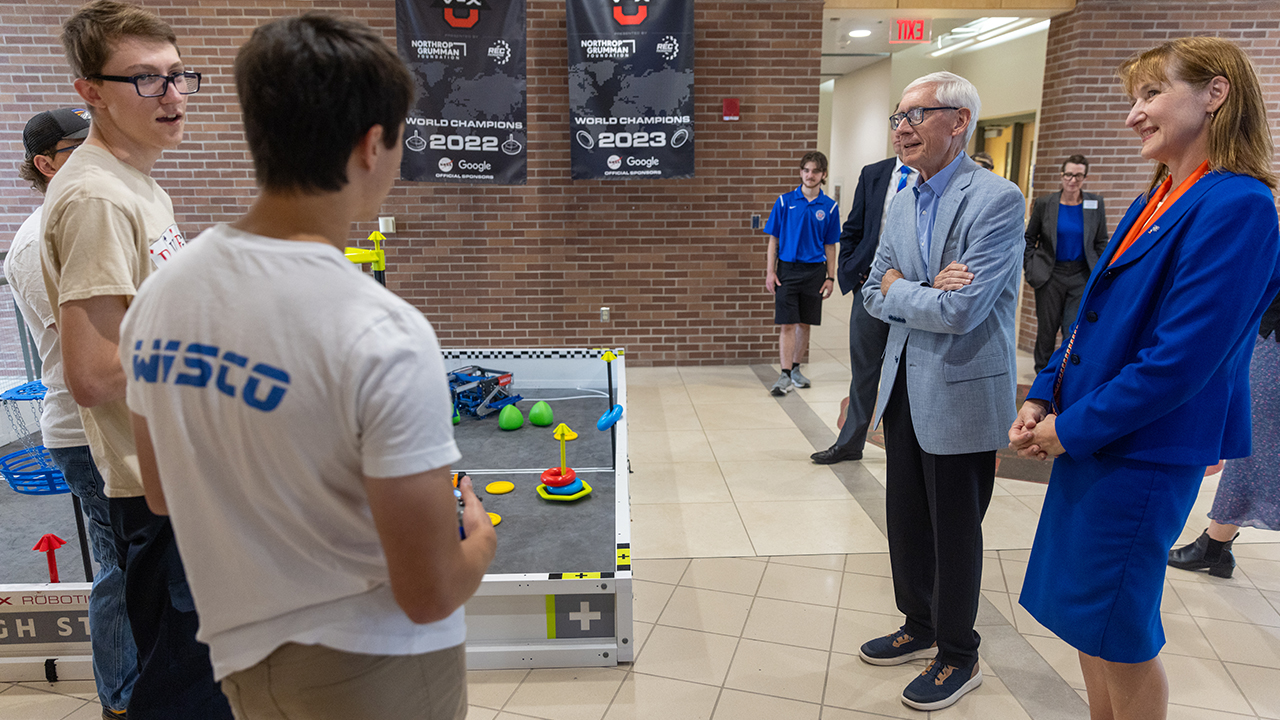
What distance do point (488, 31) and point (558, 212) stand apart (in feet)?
4.61

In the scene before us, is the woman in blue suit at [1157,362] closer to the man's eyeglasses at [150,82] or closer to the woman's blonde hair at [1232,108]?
A: the woman's blonde hair at [1232,108]

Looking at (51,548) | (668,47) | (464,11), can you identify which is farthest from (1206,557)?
(464,11)

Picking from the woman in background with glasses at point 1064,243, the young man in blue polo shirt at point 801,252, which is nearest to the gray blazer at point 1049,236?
the woman in background with glasses at point 1064,243

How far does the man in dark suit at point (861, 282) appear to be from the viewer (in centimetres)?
379

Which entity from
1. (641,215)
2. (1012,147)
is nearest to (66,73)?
(641,215)

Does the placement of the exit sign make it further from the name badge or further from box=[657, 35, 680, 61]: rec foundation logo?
the name badge

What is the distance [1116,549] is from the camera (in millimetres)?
1521

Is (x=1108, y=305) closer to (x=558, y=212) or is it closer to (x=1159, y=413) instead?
(x=1159, y=413)

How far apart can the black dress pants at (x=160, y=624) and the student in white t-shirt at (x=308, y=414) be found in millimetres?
852

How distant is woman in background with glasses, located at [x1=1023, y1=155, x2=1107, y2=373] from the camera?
5.24m

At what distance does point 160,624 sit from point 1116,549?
200cm

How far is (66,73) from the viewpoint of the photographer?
566 centimetres

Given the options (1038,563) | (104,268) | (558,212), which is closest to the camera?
(104,268)

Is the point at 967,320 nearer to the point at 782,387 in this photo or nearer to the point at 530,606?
the point at 530,606
